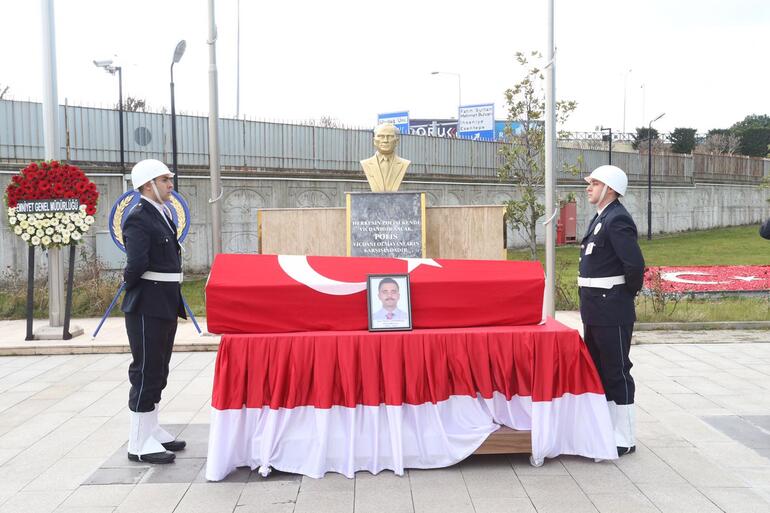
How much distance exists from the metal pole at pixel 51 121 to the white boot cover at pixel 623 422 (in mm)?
8394

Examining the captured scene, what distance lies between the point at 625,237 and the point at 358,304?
188cm

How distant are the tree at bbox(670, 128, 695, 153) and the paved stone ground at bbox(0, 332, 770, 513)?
159 feet

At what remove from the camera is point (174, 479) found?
462cm

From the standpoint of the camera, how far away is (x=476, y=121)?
50469mm

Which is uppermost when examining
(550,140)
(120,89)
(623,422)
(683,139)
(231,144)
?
(683,139)

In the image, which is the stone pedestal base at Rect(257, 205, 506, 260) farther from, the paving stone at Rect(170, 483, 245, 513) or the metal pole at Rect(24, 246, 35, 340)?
the metal pole at Rect(24, 246, 35, 340)

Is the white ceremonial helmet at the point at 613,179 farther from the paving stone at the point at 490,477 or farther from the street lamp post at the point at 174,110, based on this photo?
the street lamp post at the point at 174,110

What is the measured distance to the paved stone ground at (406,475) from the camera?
13.6 ft

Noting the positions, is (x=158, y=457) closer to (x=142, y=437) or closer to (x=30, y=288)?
(x=142, y=437)

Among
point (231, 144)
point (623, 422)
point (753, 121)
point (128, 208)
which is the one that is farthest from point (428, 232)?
point (753, 121)

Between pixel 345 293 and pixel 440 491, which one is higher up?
pixel 345 293

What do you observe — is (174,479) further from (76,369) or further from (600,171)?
(76,369)

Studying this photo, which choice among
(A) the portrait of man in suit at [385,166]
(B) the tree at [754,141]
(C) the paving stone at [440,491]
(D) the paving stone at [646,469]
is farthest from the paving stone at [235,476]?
(B) the tree at [754,141]

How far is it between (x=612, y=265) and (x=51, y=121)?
28.7ft
